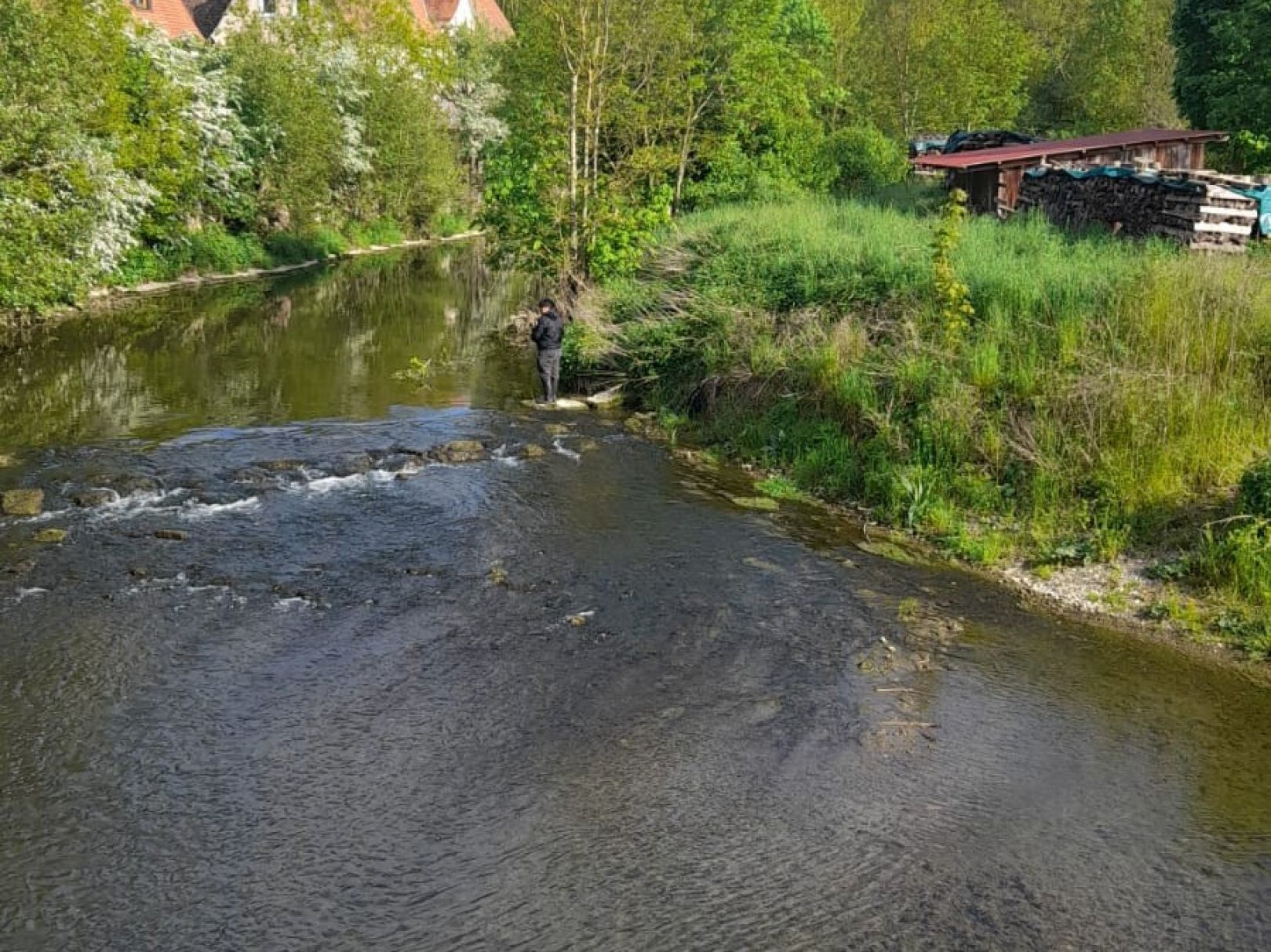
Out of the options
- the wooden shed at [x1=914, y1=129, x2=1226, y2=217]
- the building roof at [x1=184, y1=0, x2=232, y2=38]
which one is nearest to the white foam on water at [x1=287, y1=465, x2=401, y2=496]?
the wooden shed at [x1=914, y1=129, x2=1226, y2=217]

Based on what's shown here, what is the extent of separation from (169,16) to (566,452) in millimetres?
43721

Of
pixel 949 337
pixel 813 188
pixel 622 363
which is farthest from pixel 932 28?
pixel 949 337

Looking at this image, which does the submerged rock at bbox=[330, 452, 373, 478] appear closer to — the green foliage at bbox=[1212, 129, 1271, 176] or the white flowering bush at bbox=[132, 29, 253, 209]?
the green foliage at bbox=[1212, 129, 1271, 176]

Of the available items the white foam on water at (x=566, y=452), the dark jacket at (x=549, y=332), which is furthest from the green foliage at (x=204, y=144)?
the white foam on water at (x=566, y=452)

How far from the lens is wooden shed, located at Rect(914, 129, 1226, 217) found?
25.6 m

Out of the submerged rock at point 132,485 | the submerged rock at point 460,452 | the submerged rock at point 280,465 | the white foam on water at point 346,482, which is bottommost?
the white foam on water at point 346,482

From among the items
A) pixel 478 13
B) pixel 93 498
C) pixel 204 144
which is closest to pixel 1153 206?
pixel 93 498

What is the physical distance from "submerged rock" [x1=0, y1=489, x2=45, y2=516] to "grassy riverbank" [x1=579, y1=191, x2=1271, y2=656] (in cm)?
1001

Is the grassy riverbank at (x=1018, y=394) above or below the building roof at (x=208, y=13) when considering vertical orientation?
below

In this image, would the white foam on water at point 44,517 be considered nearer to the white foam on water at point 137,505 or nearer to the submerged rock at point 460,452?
the white foam on water at point 137,505

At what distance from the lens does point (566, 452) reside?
59.1ft

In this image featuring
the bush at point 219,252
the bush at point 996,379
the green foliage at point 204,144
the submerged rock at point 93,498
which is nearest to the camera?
the bush at point 996,379

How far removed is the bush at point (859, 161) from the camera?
116ft

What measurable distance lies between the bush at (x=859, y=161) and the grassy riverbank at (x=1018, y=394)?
1548 cm
